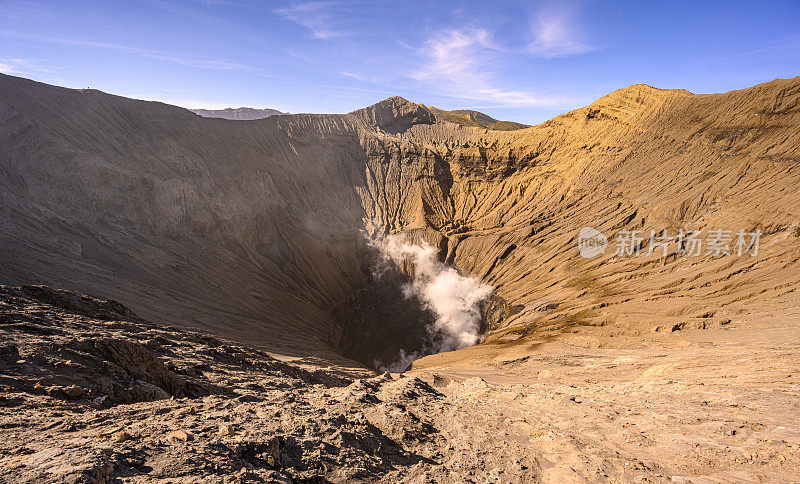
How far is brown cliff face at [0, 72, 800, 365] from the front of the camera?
59.2 ft

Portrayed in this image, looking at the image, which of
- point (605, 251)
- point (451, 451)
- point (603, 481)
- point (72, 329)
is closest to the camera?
point (603, 481)

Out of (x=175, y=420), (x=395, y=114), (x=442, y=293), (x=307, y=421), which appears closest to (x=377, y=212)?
(x=442, y=293)

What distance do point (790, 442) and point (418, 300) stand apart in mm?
24763

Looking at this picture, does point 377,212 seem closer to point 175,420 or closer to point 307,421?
point 307,421

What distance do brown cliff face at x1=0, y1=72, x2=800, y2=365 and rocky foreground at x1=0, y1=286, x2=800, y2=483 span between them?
8219 millimetres

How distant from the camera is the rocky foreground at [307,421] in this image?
3.67 m

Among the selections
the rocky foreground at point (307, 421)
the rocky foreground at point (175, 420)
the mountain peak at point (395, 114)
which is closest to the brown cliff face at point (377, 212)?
the rocky foreground at point (307, 421)

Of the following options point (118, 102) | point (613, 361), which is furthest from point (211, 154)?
point (613, 361)

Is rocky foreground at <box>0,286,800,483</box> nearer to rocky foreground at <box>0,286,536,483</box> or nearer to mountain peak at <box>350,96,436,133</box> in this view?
rocky foreground at <box>0,286,536,483</box>

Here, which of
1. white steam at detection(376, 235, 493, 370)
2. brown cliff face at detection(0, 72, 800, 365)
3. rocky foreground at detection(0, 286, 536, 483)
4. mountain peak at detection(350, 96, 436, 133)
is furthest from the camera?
mountain peak at detection(350, 96, 436, 133)

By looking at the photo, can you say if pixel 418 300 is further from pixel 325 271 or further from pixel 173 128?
pixel 173 128

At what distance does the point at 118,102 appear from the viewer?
28625 mm

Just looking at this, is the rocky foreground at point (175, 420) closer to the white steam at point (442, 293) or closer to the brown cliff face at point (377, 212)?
the brown cliff face at point (377, 212)

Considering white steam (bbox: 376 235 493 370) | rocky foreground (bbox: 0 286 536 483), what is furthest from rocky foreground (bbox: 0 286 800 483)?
white steam (bbox: 376 235 493 370)
